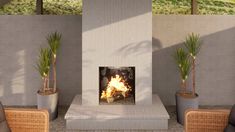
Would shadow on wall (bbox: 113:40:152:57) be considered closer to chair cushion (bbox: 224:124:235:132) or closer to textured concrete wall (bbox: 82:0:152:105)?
textured concrete wall (bbox: 82:0:152:105)

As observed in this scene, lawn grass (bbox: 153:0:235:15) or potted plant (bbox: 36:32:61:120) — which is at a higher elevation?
lawn grass (bbox: 153:0:235:15)

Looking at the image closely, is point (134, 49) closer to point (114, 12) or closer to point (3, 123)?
point (114, 12)

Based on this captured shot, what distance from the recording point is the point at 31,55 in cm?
640

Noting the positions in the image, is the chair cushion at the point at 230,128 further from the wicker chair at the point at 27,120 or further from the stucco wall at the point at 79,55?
the stucco wall at the point at 79,55

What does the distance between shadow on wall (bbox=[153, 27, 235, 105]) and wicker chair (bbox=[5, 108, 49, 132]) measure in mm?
3661

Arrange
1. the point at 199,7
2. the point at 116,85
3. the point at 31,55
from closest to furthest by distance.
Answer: the point at 116,85 < the point at 31,55 < the point at 199,7

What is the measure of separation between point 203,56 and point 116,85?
6.81 feet

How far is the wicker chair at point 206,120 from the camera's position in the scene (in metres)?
3.32

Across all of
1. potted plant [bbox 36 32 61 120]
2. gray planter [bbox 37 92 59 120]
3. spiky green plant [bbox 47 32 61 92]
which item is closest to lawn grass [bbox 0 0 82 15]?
spiky green plant [bbox 47 32 61 92]

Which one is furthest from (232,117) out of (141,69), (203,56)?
(203,56)

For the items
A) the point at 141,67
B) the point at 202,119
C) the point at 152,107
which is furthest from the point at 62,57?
the point at 202,119

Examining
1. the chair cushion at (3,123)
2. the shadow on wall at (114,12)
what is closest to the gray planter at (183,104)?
the shadow on wall at (114,12)

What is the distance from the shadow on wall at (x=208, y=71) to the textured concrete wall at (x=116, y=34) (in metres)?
1.06

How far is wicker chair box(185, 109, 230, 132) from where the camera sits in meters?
3.32
